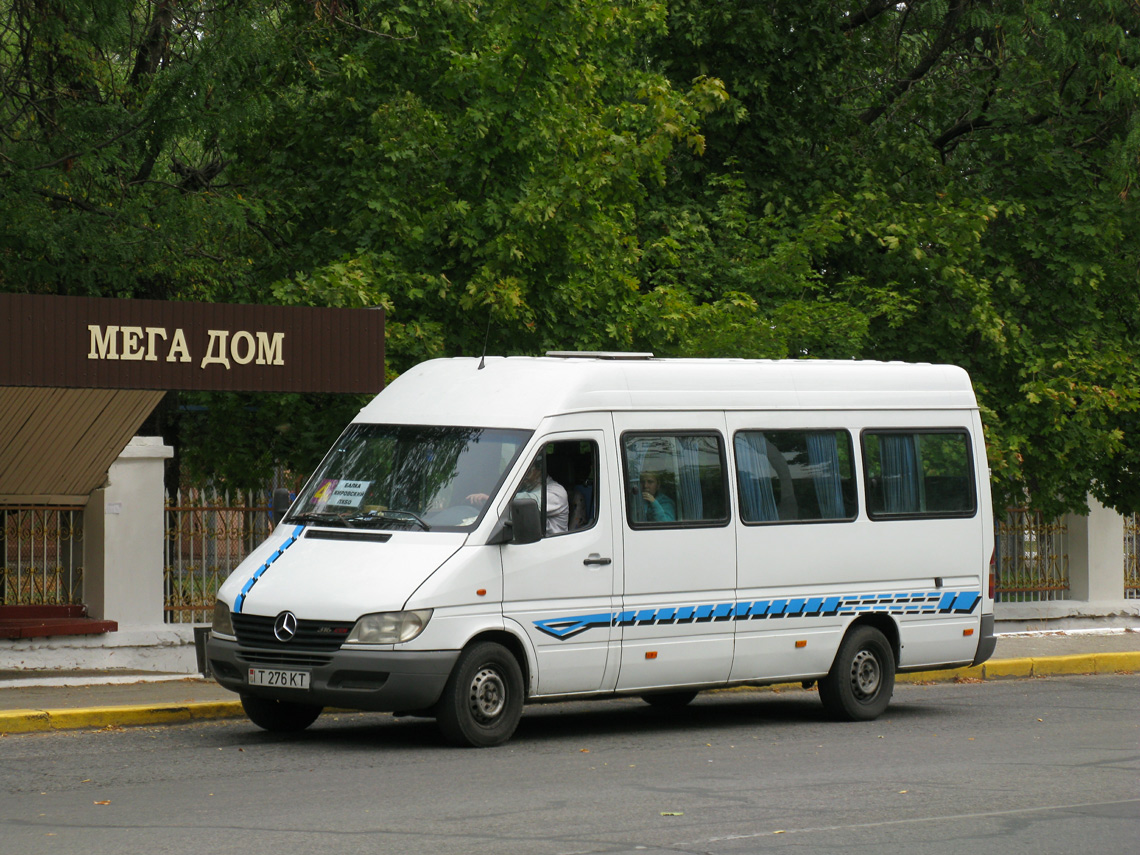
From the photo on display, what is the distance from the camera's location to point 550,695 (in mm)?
10758

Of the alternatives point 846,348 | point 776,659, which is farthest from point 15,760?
point 846,348

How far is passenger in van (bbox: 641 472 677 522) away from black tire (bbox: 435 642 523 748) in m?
1.59

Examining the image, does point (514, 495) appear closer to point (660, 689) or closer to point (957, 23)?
point (660, 689)

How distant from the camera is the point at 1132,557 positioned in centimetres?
2284

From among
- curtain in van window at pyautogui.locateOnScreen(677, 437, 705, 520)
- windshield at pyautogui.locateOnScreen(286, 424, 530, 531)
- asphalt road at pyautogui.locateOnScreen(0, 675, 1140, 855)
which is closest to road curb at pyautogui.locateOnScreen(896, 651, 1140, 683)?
asphalt road at pyautogui.locateOnScreen(0, 675, 1140, 855)

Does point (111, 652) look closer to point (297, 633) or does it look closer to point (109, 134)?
point (109, 134)

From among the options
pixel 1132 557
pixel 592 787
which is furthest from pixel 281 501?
pixel 1132 557

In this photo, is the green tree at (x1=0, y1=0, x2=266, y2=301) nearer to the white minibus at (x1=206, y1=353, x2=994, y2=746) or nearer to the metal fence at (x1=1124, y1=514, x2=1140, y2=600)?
the white minibus at (x1=206, y1=353, x2=994, y2=746)

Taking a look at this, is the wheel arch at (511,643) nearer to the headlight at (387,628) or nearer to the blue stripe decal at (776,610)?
the blue stripe decal at (776,610)

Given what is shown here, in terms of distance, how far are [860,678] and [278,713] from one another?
4.62m

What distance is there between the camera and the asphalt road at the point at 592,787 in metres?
7.32

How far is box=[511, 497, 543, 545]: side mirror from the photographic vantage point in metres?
10.4

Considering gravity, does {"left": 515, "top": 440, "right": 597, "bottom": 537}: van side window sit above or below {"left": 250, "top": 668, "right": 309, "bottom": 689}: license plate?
above

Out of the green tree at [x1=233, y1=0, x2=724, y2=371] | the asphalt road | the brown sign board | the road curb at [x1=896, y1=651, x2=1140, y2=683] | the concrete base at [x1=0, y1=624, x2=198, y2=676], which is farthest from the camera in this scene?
the road curb at [x1=896, y1=651, x2=1140, y2=683]
